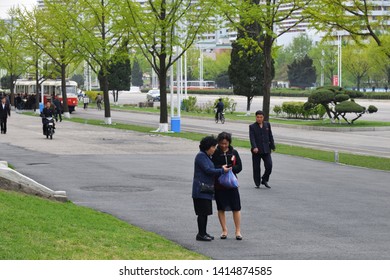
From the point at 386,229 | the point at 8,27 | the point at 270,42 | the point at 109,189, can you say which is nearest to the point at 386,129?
the point at 270,42

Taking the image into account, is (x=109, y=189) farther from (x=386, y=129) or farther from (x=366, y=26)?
(x=386, y=129)

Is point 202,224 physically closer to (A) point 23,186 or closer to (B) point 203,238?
(B) point 203,238

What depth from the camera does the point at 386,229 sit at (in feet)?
48.7

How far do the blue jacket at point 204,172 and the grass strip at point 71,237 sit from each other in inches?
34.1

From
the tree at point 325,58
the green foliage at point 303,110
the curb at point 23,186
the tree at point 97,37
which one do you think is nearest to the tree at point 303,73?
the tree at point 325,58

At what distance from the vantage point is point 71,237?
12273 mm

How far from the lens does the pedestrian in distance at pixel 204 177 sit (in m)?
13.3

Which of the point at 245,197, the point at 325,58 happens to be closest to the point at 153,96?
the point at 325,58

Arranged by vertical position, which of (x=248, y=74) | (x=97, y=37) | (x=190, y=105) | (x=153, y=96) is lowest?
(x=153, y=96)

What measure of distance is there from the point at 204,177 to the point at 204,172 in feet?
0.28

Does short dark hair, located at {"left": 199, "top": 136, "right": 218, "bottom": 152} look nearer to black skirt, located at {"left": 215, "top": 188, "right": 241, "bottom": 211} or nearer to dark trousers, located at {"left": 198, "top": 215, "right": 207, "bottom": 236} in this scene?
black skirt, located at {"left": 215, "top": 188, "right": 241, "bottom": 211}

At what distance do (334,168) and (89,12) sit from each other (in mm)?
31936

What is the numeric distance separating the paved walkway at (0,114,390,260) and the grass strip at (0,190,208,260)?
22.3 inches

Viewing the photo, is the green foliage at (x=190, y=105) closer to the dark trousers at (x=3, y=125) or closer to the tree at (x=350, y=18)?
the dark trousers at (x=3, y=125)
